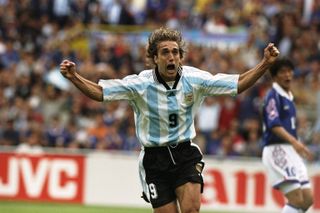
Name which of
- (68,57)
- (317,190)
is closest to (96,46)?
(68,57)

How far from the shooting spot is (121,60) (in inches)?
821

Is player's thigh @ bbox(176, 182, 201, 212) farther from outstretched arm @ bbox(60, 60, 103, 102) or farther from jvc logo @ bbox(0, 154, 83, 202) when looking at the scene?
jvc logo @ bbox(0, 154, 83, 202)

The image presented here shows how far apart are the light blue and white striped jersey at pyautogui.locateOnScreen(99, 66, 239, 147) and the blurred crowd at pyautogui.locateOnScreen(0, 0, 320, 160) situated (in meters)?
8.84

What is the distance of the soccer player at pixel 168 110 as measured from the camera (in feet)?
30.5

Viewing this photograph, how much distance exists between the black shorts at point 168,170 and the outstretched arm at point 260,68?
793mm

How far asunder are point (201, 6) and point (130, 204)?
277 inches

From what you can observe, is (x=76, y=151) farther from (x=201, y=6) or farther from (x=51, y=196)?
(x=201, y=6)

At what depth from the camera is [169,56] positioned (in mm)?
9227

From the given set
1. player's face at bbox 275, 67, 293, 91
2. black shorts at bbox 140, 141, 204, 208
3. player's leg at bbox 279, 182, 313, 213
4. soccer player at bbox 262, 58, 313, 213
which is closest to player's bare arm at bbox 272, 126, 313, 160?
soccer player at bbox 262, 58, 313, 213

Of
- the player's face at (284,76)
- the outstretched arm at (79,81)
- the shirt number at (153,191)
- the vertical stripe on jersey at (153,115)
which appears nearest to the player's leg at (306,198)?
the player's face at (284,76)

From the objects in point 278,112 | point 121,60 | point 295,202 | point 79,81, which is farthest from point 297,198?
point 121,60

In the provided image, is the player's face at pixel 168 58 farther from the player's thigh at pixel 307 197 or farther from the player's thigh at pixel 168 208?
the player's thigh at pixel 307 197

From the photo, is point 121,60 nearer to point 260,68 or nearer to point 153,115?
point 153,115

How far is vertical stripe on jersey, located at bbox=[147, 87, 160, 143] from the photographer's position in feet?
30.8
